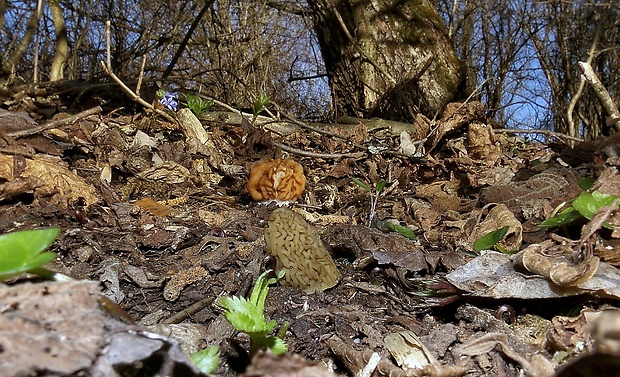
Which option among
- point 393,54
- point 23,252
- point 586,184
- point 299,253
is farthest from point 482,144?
point 23,252

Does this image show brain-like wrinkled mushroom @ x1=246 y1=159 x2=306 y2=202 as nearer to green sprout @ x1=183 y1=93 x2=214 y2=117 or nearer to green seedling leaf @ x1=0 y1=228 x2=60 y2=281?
green sprout @ x1=183 y1=93 x2=214 y2=117

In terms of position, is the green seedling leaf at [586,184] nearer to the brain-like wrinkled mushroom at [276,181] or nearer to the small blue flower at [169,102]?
the brain-like wrinkled mushroom at [276,181]

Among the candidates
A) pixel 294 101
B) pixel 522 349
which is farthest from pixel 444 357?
pixel 294 101

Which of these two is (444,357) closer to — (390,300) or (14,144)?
(390,300)

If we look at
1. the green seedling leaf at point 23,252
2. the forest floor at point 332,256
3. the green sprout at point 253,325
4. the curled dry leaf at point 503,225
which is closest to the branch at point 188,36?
the forest floor at point 332,256

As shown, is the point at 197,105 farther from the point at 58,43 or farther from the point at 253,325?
the point at 253,325

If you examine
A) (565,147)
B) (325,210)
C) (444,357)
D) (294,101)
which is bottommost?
(444,357)

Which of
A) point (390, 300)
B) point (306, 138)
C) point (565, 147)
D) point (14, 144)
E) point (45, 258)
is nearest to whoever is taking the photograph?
point (45, 258)
